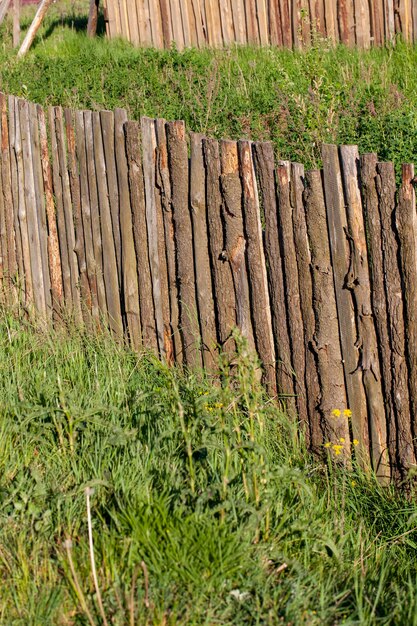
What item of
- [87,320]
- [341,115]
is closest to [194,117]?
[341,115]

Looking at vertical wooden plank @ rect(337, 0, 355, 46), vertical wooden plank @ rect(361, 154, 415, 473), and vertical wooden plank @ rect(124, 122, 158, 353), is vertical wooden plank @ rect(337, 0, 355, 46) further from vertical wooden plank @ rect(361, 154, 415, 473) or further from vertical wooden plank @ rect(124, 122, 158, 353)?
vertical wooden plank @ rect(361, 154, 415, 473)

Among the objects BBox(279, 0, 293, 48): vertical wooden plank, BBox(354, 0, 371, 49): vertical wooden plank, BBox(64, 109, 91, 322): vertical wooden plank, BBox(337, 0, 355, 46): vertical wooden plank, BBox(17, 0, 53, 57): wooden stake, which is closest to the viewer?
BBox(64, 109, 91, 322): vertical wooden plank

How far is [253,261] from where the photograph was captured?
14.4ft

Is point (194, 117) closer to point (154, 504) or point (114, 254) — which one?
point (114, 254)

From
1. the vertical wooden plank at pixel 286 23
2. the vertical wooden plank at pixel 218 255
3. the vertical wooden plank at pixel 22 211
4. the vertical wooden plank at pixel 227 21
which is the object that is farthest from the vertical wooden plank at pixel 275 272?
the vertical wooden plank at pixel 227 21

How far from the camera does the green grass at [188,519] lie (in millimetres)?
2949

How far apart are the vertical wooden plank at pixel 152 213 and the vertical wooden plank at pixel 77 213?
2.25 ft

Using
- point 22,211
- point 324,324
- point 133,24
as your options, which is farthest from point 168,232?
point 133,24

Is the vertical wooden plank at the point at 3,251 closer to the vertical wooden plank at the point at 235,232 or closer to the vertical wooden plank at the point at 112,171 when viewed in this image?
the vertical wooden plank at the point at 112,171

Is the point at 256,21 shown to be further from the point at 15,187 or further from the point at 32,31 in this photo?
the point at 15,187

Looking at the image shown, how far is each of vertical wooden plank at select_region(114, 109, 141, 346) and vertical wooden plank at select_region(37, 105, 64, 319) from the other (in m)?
0.79

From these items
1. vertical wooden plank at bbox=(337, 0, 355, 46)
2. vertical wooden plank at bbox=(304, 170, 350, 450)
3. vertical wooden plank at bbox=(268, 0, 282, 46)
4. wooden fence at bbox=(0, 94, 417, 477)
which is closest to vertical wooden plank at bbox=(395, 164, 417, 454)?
wooden fence at bbox=(0, 94, 417, 477)

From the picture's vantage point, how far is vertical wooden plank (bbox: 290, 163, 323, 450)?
412cm

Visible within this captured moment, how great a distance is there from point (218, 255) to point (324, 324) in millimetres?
704
